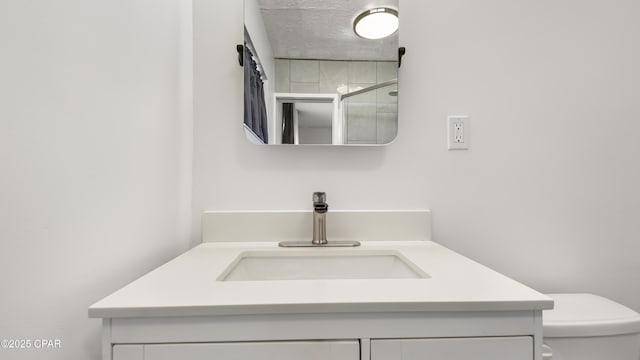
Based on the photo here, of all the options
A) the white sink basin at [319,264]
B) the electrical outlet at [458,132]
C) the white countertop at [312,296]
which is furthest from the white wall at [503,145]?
the white countertop at [312,296]

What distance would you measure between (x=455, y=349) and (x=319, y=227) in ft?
1.70

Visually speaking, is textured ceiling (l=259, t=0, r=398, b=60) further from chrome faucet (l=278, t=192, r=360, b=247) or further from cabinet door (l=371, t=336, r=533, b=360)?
cabinet door (l=371, t=336, r=533, b=360)

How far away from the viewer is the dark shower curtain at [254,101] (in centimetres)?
102

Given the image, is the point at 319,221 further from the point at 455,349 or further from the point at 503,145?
the point at 503,145

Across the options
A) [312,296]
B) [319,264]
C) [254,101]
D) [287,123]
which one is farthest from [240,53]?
[312,296]

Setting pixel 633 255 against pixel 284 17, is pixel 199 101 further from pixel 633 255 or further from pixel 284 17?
pixel 633 255

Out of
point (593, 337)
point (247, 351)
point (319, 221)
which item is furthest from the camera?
point (319, 221)

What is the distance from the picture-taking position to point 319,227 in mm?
972

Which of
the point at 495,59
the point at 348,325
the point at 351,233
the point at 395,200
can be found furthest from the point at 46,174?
the point at 495,59

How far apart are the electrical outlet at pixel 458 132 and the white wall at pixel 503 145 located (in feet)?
0.08

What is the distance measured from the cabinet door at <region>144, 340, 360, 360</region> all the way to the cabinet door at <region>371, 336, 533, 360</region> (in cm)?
5

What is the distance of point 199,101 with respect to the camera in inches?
41.3

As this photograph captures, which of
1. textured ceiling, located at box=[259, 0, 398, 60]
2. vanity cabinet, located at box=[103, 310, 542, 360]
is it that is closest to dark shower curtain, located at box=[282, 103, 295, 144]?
textured ceiling, located at box=[259, 0, 398, 60]

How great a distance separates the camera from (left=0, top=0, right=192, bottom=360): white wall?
0.47 meters
